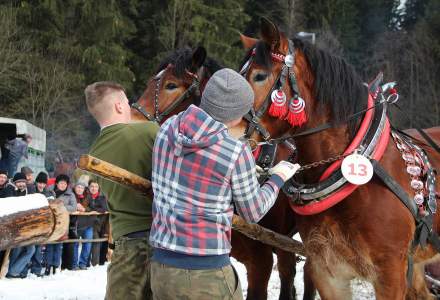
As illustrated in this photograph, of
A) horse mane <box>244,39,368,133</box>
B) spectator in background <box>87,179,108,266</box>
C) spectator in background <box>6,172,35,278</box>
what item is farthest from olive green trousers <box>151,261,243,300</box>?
spectator in background <box>87,179,108,266</box>

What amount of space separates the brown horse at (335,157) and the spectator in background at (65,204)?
5.29 m

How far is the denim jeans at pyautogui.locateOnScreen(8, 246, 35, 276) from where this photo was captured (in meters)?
7.30

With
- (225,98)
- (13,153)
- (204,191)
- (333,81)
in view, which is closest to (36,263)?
(13,153)

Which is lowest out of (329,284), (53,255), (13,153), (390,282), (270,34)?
(53,255)

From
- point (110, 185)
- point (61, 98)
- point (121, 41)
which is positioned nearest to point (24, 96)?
point (61, 98)

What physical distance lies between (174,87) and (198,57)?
11.9 inches

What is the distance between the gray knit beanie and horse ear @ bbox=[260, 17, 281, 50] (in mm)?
1009

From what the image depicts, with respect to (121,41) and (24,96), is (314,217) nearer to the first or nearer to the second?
(24,96)

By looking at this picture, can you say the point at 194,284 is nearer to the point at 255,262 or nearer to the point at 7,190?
the point at 255,262

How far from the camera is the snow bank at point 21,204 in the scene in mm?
2930

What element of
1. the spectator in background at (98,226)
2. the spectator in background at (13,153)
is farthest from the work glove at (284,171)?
the spectator in background at (13,153)

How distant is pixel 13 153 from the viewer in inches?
423

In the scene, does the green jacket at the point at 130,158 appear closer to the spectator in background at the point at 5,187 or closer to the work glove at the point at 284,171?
the work glove at the point at 284,171

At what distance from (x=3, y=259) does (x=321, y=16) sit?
79.4ft
